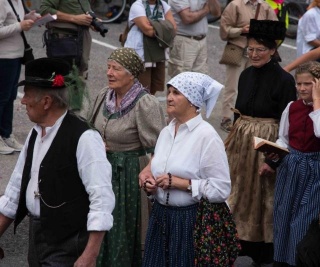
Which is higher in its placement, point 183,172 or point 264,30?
point 264,30

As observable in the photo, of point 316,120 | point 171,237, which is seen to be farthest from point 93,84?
point 171,237

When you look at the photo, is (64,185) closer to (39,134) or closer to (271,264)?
(39,134)

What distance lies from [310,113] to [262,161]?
796 mm

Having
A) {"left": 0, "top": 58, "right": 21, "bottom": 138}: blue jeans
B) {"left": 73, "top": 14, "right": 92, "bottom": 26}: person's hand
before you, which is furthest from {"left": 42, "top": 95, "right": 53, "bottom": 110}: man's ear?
{"left": 73, "top": 14, "right": 92, "bottom": 26}: person's hand

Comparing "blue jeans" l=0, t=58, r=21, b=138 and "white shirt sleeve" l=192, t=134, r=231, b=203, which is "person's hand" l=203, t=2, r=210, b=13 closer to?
"blue jeans" l=0, t=58, r=21, b=138

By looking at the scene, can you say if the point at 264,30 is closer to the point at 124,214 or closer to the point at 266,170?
the point at 266,170

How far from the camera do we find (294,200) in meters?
6.78

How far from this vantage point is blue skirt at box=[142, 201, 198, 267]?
5.88 meters

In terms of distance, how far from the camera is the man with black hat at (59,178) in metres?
4.92

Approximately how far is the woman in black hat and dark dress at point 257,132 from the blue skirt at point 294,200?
13.0 inches

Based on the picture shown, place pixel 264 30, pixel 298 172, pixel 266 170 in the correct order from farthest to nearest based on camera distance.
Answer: pixel 264 30 < pixel 266 170 < pixel 298 172

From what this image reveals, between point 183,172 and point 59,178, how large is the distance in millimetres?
1031

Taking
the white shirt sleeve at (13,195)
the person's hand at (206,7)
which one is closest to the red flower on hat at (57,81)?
the white shirt sleeve at (13,195)

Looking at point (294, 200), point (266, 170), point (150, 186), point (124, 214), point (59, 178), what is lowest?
point (124, 214)
